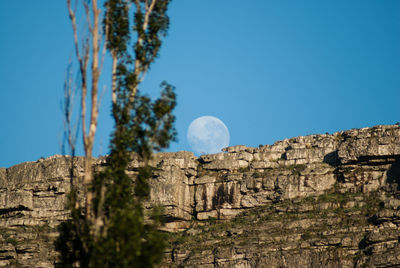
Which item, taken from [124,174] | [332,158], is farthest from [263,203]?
[124,174]

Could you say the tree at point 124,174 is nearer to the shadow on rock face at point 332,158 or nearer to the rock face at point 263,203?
the rock face at point 263,203

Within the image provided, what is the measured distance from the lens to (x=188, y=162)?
118m

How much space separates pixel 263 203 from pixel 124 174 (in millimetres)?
75210

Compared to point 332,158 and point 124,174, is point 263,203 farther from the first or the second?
point 124,174

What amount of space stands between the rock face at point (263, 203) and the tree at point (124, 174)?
180 feet

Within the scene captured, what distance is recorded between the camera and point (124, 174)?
37562mm

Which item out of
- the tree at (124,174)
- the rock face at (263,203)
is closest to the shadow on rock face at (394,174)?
the rock face at (263,203)

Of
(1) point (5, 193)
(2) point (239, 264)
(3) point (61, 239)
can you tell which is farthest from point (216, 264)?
(3) point (61, 239)

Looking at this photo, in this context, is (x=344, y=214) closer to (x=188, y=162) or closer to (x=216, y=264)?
(x=216, y=264)

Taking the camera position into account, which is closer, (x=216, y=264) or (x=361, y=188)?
(x=216, y=264)

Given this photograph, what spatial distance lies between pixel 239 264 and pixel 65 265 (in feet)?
195

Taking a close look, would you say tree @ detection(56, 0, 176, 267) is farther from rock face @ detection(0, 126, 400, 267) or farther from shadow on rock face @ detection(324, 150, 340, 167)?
shadow on rock face @ detection(324, 150, 340, 167)

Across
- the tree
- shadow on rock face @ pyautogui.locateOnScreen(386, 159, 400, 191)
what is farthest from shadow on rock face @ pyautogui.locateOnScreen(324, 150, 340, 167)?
the tree

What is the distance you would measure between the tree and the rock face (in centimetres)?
5483
